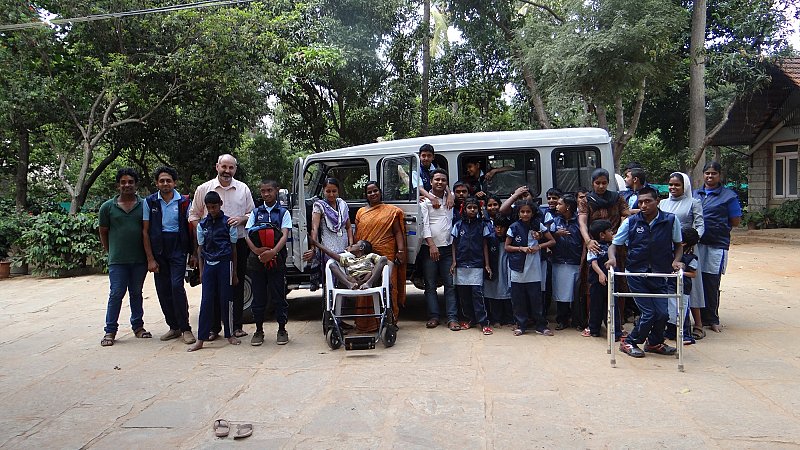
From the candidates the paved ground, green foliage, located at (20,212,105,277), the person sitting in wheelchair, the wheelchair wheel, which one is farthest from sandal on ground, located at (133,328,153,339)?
green foliage, located at (20,212,105,277)

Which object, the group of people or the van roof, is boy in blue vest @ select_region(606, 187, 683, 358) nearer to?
the group of people

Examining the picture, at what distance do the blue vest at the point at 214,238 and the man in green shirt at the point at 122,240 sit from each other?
32.3 inches

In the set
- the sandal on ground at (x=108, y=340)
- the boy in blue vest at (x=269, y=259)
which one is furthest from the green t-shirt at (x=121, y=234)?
the boy in blue vest at (x=269, y=259)

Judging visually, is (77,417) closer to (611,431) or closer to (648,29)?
(611,431)

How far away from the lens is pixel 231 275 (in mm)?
5703

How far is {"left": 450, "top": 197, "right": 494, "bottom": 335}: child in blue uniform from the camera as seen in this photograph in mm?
6031

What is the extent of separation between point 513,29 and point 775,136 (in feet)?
31.6

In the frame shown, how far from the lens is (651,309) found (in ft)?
16.1

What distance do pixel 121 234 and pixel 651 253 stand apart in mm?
4993

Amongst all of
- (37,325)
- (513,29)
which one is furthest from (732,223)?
(513,29)

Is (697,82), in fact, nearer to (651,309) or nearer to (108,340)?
(651,309)

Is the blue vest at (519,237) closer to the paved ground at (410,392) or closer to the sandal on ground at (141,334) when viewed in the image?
the paved ground at (410,392)

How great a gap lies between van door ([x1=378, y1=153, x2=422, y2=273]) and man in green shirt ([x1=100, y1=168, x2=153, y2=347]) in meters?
2.61

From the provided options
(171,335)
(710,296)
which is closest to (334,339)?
(171,335)
